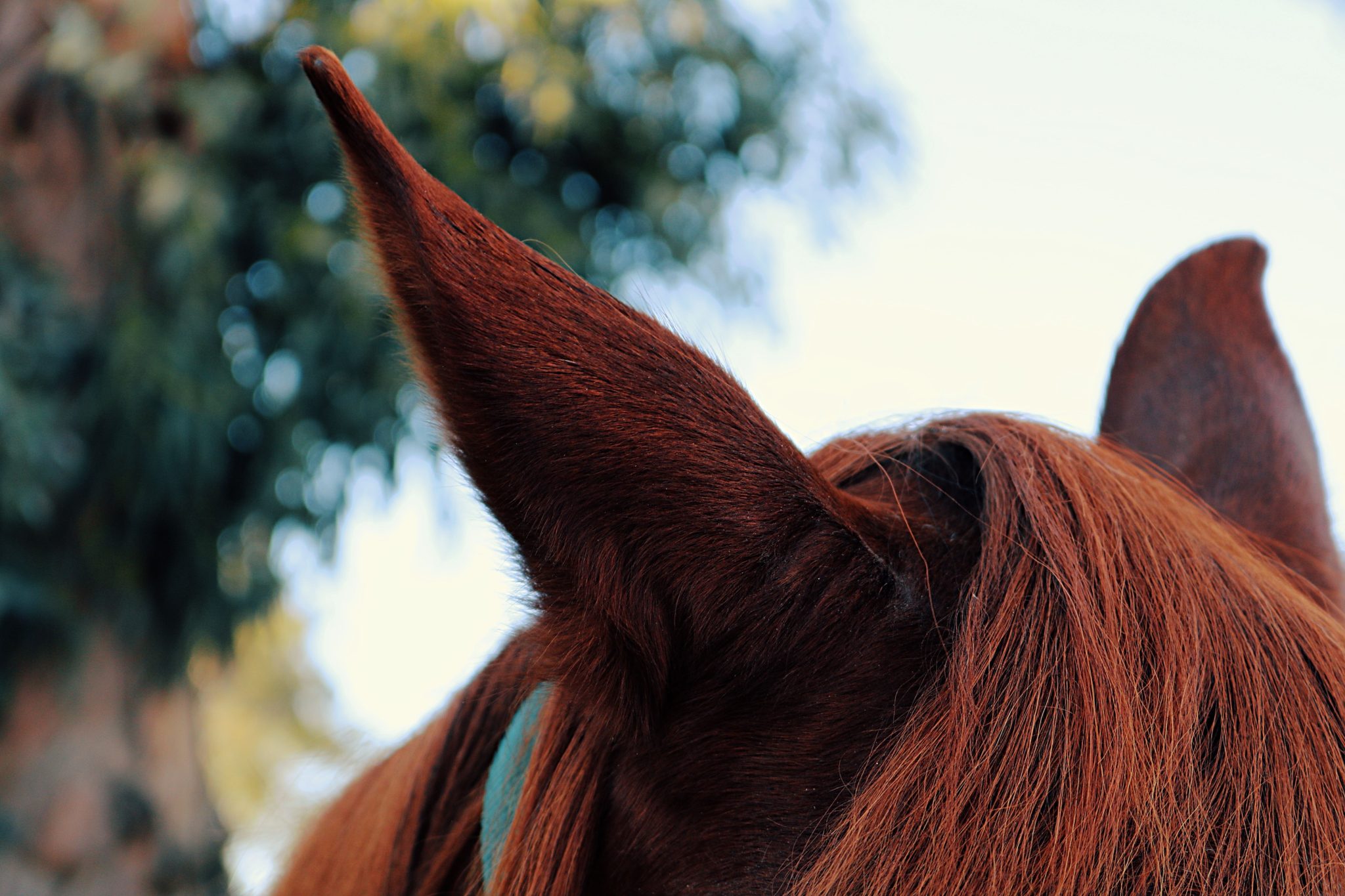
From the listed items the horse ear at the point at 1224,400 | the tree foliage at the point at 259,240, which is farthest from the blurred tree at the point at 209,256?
the horse ear at the point at 1224,400

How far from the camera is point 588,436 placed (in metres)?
0.42

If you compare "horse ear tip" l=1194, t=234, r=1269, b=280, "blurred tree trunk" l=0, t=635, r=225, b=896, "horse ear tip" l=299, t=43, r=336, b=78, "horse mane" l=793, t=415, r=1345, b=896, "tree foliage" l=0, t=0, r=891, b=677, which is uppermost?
"tree foliage" l=0, t=0, r=891, b=677

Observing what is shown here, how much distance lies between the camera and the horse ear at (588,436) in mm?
407

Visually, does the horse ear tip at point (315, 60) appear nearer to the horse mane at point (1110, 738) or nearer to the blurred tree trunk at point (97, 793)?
the horse mane at point (1110, 738)

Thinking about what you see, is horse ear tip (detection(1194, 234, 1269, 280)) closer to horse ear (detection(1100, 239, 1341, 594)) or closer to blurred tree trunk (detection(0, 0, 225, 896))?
horse ear (detection(1100, 239, 1341, 594))

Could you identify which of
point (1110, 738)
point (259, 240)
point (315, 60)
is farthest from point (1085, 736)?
point (259, 240)

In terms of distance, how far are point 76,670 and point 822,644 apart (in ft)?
10.5

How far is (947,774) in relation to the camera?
468 millimetres

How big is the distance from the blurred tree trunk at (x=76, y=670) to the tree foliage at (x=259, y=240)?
23 millimetres

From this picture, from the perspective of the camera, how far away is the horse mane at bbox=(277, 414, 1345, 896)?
447mm

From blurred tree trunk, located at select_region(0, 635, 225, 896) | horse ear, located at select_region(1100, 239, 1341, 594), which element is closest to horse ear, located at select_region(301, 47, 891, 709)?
horse ear, located at select_region(1100, 239, 1341, 594)

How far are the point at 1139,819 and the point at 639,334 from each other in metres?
0.31

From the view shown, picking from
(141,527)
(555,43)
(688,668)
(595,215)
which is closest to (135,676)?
(141,527)

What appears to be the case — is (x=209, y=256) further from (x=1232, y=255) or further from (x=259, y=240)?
(x=1232, y=255)
